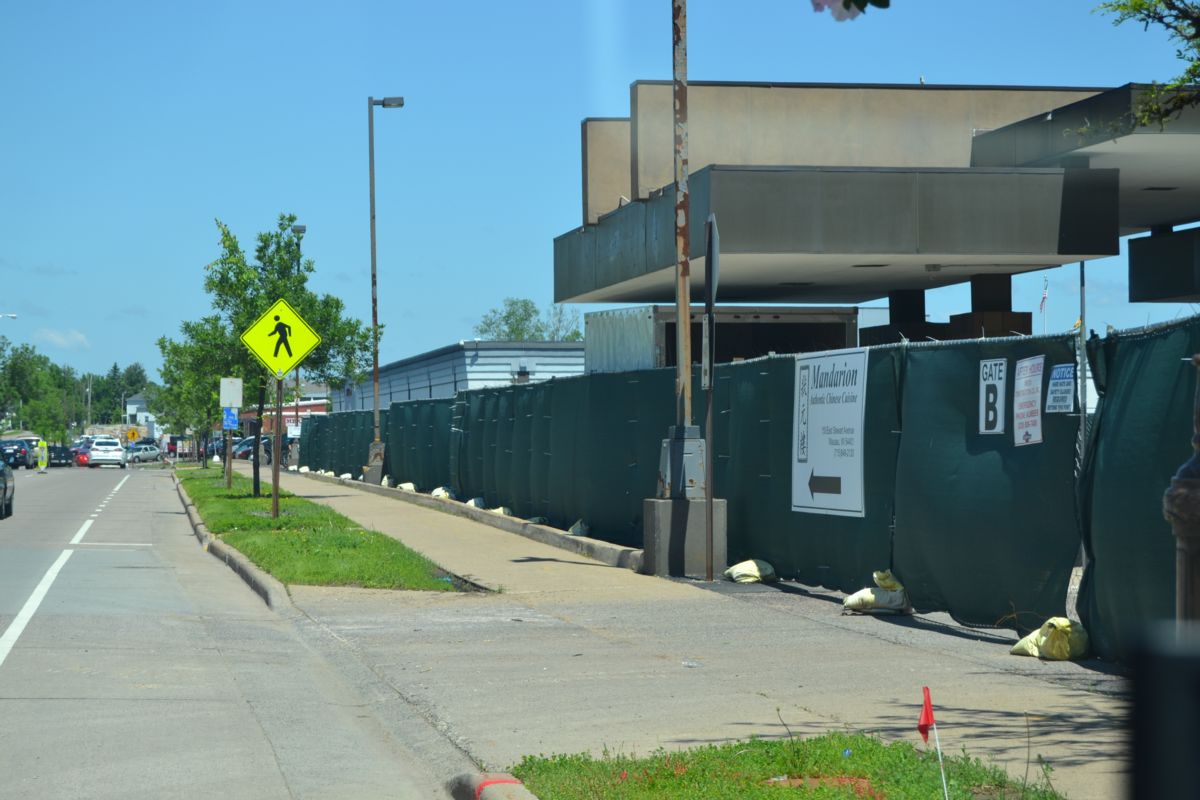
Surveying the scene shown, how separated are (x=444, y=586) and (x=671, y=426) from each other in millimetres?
3344

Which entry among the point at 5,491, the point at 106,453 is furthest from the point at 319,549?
the point at 106,453

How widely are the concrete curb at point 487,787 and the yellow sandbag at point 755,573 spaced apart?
821 cm

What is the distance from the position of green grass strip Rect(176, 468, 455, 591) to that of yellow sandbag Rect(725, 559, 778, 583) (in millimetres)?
3011

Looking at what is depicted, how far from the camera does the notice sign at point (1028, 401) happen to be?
1077 cm

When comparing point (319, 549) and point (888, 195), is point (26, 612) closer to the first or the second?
point (319, 549)

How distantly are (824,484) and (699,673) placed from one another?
458cm

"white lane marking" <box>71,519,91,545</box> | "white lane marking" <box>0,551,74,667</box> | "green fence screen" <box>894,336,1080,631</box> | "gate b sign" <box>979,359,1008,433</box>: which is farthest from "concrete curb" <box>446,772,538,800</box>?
"white lane marking" <box>71,519,91,545</box>

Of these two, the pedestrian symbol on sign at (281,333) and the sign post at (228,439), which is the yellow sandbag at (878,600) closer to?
the pedestrian symbol on sign at (281,333)

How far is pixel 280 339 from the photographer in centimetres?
2216

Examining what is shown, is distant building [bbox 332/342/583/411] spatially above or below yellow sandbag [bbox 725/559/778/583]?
above

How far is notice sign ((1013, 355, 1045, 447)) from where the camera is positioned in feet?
35.3

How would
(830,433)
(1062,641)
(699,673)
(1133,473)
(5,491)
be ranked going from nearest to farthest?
1. (1133,473)
2. (699,673)
3. (1062,641)
4. (830,433)
5. (5,491)

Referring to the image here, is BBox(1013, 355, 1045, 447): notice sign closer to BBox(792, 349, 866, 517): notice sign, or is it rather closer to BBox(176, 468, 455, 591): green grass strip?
BBox(792, 349, 866, 517): notice sign

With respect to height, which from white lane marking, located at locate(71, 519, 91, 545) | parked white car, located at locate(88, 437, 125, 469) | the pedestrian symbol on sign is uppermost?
the pedestrian symbol on sign
